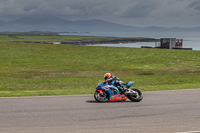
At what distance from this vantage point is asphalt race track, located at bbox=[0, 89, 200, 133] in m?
10.0

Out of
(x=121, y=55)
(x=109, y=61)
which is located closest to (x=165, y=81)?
(x=109, y=61)

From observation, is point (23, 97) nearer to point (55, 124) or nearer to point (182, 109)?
point (55, 124)

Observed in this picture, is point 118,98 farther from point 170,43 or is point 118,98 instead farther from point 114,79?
point 170,43

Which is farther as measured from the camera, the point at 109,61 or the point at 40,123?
the point at 109,61

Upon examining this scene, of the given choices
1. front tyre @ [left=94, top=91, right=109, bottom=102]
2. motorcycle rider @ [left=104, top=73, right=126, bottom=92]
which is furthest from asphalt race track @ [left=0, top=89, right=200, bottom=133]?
motorcycle rider @ [left=104, top=73, right=126, bottom=92]

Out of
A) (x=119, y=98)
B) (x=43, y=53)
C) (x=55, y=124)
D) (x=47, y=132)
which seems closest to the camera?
(x=47, y=132)

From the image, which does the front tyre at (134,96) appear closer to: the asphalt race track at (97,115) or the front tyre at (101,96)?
the asphalt race track at (97,115)

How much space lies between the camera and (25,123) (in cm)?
1069

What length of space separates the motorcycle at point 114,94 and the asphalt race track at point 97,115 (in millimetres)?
332

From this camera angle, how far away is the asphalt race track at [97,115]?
32.9 feet

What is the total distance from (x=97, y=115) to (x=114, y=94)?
306 cm

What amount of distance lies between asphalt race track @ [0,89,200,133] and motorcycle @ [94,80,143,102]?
332 millimetres

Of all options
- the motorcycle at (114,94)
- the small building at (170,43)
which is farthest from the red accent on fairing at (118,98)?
the small building at (170,43)

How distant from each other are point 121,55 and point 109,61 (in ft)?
20.3
